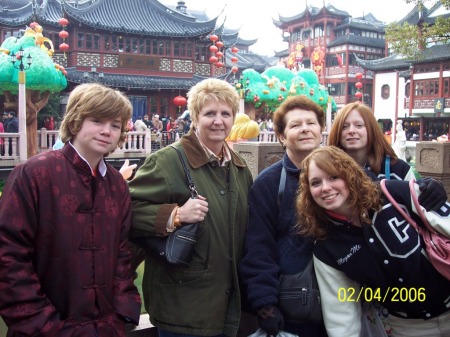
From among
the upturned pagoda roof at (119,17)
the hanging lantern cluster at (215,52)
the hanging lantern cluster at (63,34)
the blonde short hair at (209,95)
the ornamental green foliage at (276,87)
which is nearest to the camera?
the blonde short hair at (209,95)

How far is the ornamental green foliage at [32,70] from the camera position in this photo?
13.9 meters

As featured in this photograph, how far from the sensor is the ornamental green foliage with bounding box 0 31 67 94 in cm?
1391

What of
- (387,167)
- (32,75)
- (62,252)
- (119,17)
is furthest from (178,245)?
(119,17)

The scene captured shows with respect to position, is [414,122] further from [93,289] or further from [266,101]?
[93,289]

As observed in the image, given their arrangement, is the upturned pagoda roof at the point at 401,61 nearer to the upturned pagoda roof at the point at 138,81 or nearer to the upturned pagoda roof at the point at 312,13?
the upturned pagoda roof at the point at 312,13

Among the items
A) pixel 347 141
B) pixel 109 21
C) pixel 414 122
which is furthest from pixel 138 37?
pixel 347 141

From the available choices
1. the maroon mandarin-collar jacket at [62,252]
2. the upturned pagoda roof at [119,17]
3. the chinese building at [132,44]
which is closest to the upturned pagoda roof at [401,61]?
the chinese building at [132,44]

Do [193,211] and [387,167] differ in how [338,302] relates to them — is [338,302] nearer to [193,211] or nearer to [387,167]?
[193,211]

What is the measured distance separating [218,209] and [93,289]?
614mm

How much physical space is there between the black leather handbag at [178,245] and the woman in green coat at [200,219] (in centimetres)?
3

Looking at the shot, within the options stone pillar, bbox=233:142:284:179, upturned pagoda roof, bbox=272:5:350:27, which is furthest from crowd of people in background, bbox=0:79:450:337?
upturned pagoda roof, bbox=272:5:350:27

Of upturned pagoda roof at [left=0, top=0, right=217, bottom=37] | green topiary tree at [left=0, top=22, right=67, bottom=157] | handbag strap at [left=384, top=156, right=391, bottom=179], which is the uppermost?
upturned pagoda roof at [left=0, top=0, right=217, bottom=37]

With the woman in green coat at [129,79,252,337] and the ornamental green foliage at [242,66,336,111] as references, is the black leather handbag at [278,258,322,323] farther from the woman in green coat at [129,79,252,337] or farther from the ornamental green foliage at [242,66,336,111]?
the ornamental green foliage at [242,66,336,111]

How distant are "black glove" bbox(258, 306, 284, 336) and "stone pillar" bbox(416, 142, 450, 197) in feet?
19.5
